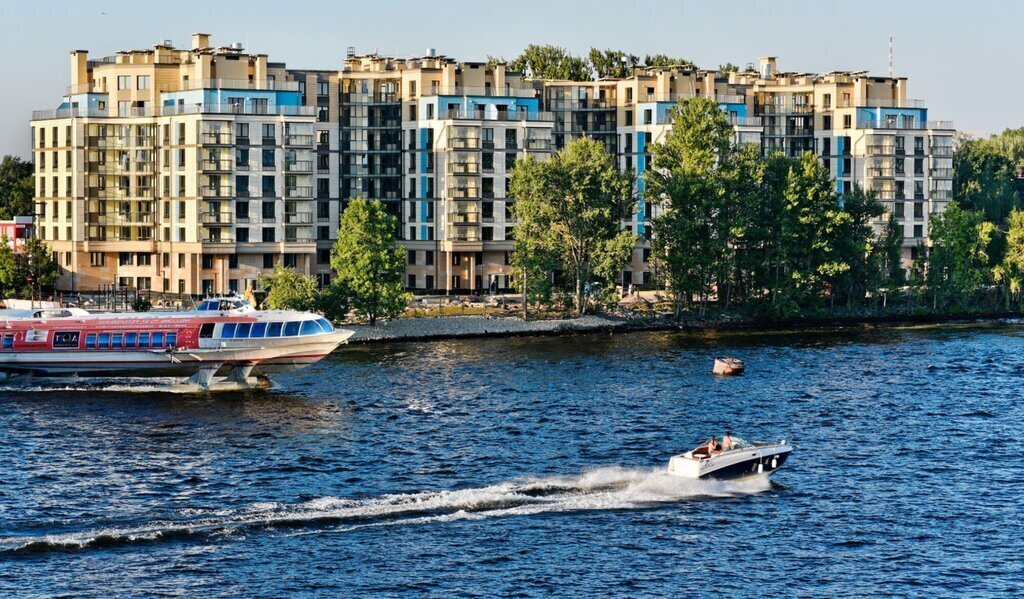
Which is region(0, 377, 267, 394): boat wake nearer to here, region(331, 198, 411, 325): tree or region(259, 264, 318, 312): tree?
region(259, 264, 318, 312): tree

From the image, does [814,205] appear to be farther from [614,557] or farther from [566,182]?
[614,557]

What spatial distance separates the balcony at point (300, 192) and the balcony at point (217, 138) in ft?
29.0

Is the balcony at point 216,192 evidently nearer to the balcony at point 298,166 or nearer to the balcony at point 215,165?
the balcony at point 215,165

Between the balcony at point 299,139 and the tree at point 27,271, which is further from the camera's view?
the balcony at point 299,139

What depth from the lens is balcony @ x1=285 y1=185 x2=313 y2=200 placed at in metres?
178

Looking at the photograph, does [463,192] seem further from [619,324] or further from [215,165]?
[215,165]

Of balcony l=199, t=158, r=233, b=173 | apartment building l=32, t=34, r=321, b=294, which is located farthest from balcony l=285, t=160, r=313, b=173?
balcony l=199, t=158, r=233, b=173

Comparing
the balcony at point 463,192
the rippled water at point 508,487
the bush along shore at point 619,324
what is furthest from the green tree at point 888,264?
the balcony at point 463,192

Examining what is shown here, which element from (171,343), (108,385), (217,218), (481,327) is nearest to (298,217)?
(217,218)

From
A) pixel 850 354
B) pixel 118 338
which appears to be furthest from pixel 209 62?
pixel 850 354

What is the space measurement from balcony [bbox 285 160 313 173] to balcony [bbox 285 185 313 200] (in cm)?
189

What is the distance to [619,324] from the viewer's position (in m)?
173

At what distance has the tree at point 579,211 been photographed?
16875cm

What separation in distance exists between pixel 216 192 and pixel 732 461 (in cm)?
10296
